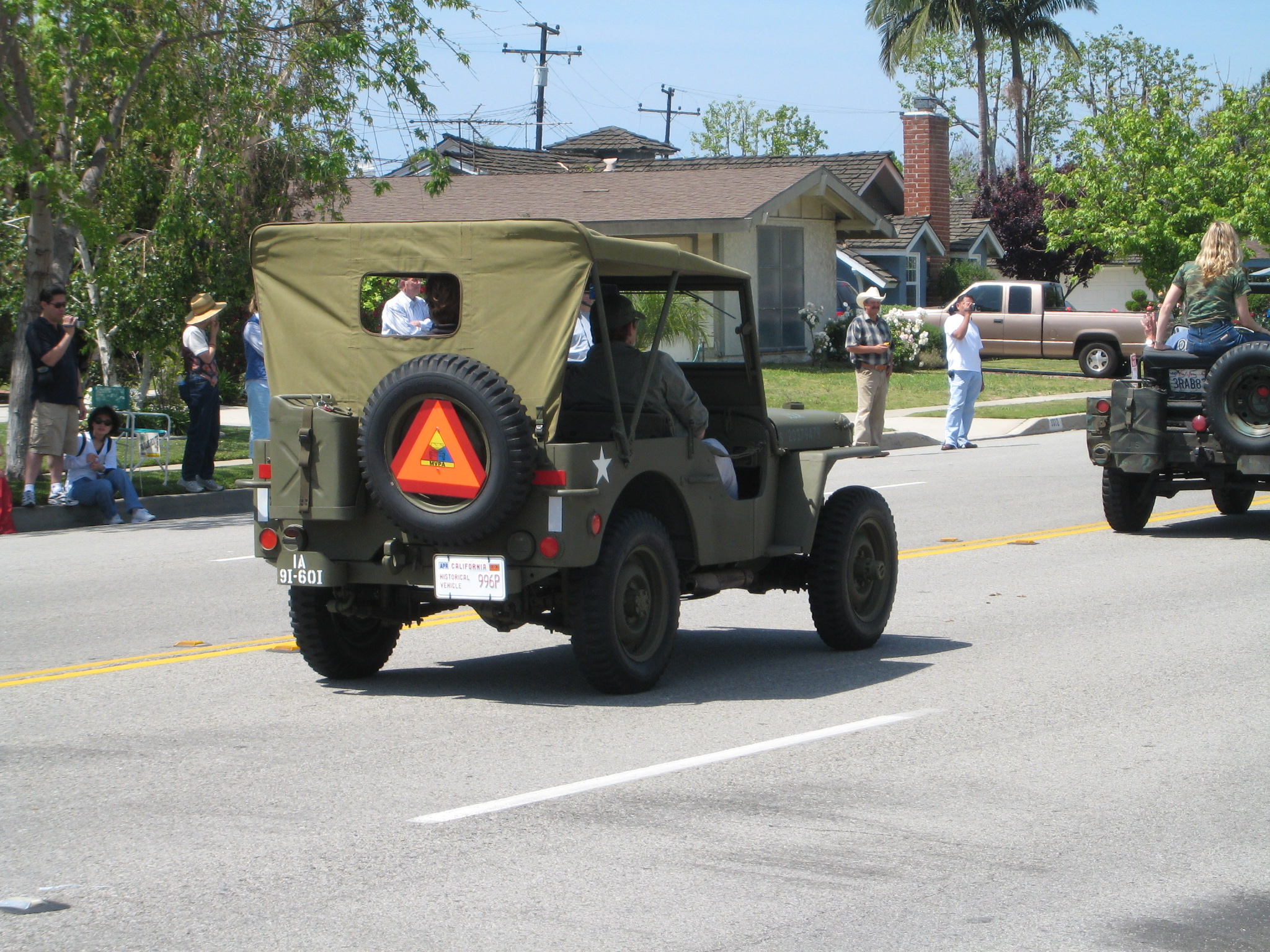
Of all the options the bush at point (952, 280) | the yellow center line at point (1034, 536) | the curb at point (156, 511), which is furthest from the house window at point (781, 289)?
the yellow center line at point (1034, 536)

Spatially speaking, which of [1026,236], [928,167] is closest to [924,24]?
[1026,236]

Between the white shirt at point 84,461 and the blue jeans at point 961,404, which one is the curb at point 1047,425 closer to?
the blue jeans at point 961,404

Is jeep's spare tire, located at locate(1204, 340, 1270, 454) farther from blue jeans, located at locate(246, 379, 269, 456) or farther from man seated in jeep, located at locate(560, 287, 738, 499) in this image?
blue jeans, located at locate(246, 379, 269, 456)

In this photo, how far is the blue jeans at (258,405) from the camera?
15.7m

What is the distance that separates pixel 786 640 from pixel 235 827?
14.0 ft

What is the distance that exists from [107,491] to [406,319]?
24.0ft

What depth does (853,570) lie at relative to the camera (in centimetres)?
848

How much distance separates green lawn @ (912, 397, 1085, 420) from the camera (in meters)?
25.9

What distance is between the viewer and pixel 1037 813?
18.2 ft


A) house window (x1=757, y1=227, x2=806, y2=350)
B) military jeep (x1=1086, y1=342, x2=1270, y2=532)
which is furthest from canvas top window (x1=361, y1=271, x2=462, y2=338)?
house window (x1=757, y1=227, x2=806, y2=350)

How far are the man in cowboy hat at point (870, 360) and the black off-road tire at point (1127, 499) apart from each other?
24.0 feet

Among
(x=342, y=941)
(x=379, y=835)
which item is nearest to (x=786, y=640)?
(x=379, y=835)

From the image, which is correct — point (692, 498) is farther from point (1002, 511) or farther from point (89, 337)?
point (89, 337)

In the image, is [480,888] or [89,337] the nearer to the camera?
[480,888]
